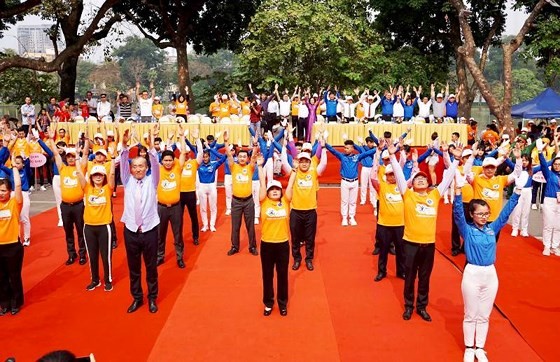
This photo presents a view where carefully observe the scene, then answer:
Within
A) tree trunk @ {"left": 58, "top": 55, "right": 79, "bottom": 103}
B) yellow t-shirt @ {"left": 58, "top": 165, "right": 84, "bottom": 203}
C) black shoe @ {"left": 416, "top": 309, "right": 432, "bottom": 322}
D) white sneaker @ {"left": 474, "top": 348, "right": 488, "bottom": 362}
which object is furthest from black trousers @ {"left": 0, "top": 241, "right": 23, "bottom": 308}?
tree trunk @ {"left": 58, "top": 55, "right": 79, "bottom": 103}

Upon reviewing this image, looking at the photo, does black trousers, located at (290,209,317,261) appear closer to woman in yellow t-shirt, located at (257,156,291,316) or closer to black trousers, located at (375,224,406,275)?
black trousers, located at (375,224,406,275)

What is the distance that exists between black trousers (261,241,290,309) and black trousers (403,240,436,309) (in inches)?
62.4

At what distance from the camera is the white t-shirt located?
59.6ft

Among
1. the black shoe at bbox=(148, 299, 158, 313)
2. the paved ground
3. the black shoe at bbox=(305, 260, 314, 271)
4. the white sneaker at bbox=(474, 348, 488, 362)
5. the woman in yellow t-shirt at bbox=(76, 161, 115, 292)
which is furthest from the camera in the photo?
the paved ground

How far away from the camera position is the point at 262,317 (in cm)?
670

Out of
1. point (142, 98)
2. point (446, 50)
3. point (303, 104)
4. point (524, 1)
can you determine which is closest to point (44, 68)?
point (142, 98)

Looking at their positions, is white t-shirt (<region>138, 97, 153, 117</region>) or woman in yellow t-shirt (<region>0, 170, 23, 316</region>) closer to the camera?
woman in yellow t-shirt (<region>0, 170, 23, 316</region>)

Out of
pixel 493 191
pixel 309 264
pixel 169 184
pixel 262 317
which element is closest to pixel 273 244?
pixel 262 317

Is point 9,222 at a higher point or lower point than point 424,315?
higher

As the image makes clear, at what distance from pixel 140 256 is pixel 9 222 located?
179 cm

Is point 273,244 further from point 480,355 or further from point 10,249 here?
point 10,249

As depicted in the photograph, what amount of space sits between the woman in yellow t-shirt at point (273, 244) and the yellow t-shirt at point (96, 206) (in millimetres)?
2404

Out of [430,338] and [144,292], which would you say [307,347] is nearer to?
[430,338]

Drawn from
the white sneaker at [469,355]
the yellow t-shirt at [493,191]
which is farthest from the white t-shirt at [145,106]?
the white sneaker at [469,355]
